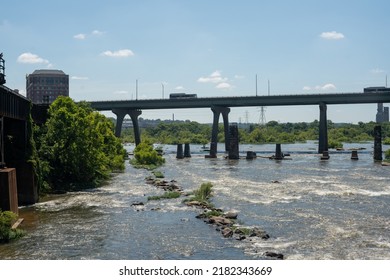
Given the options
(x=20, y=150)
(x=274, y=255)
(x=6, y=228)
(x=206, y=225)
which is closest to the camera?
(x=274, y=255)

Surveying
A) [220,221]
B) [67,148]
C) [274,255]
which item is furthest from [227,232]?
[67,148]

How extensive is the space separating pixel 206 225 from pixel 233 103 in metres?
116

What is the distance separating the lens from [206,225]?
3481 centimetres

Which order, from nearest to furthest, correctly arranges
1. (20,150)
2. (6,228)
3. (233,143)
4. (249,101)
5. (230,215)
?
(6,228)
(230,215)
(20,150)
(233,143)
(249,101)

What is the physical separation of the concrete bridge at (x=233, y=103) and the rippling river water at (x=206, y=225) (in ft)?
264

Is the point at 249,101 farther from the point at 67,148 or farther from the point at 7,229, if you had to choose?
the point at 7,229

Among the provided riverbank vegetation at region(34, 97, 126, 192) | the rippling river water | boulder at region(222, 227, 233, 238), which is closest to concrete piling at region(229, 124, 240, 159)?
the rippling river water

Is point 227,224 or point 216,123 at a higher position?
point 216,123

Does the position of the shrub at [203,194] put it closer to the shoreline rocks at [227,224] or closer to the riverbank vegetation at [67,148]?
the shoreline rocks at [227,224]

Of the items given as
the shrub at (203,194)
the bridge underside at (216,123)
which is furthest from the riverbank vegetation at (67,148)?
the bridge underside at (216,123)

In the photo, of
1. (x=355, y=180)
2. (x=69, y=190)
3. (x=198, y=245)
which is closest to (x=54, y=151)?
(x=69, y=190)

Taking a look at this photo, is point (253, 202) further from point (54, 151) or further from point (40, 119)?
point (40, 119)

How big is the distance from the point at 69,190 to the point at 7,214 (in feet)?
80.0

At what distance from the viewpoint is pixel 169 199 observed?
48.9 metres
